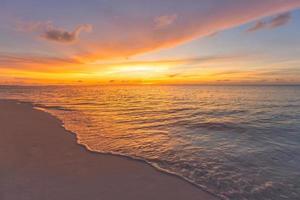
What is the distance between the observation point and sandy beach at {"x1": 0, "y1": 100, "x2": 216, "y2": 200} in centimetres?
526

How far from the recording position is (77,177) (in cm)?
616

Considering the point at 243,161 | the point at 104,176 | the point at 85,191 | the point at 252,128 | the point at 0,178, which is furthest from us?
the point at 252,128

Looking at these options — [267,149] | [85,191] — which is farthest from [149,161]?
[267,149]

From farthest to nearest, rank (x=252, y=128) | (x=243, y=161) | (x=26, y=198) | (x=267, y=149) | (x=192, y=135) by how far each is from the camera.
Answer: (x=252, y=128) < (x=192, y=135) < (x=267, y=149) < (x=243, y=161) < (x=26, y=198)

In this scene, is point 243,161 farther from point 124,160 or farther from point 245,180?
point 124,160

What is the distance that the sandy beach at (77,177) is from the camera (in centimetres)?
526

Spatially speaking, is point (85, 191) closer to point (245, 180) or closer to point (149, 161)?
point (149, 161)

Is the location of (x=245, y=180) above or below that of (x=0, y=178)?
below

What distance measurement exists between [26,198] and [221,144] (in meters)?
8.19

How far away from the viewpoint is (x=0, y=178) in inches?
228

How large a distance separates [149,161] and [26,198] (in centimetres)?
393

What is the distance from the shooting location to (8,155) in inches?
300

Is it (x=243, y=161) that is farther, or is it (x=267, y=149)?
(x=267, y=149)

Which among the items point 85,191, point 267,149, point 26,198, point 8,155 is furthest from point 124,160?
point 267,149
